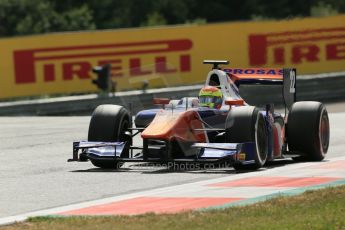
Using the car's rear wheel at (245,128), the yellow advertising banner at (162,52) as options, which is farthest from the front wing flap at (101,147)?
the yellow advertising banner at (162,52)

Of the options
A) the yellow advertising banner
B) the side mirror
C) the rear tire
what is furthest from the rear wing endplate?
the yellow advertising banner

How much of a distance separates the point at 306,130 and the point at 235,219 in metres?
5.87

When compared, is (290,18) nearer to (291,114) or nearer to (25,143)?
(25,143)

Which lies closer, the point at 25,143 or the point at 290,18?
the point at 25,143

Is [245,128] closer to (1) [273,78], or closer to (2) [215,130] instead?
(2) [215,130]

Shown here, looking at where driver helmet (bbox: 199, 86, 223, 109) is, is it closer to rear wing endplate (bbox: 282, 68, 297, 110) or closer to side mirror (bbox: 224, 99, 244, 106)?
side mirror (bbox: 224, 99, 244, 106)

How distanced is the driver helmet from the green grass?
474cm

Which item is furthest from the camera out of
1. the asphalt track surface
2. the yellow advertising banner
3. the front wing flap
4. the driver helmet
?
the yellow advertising banner

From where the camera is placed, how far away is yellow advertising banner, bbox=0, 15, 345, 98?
100 feet

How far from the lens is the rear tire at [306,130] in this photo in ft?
49.3

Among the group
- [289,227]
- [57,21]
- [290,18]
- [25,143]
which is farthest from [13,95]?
[57,21]

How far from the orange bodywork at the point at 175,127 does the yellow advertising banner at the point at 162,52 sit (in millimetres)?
14966

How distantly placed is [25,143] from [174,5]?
4010cm

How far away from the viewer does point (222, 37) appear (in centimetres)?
3306
